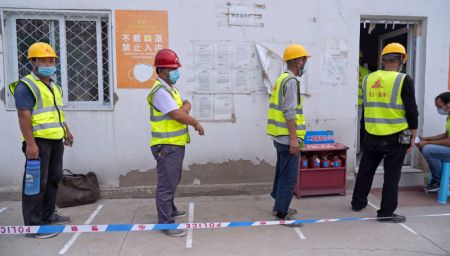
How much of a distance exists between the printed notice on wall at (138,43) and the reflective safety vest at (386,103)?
8.69 ft

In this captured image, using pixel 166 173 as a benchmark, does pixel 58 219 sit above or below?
below

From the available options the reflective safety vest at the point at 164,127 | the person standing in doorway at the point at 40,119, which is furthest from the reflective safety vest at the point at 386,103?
the person standing in doorway at the point at 40,119

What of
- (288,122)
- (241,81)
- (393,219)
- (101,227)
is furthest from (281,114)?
(101,227)

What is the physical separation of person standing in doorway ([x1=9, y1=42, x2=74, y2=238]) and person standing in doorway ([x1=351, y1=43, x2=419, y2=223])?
341 cm

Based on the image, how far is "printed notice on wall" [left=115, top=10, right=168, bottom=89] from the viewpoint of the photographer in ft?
15.6

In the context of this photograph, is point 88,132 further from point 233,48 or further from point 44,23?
point 233,48

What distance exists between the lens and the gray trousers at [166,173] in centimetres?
368

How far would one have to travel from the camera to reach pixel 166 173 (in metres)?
3.70

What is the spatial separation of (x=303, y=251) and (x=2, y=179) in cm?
393

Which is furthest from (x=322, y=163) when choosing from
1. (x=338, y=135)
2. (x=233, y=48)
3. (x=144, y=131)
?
(x=144, y=131)

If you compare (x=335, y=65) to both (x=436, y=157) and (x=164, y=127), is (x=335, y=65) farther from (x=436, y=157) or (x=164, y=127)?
(x=164, y=127)

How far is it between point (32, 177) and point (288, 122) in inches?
102

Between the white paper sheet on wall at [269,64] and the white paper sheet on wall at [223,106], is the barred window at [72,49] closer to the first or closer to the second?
the white paper sheet on wall at [223,106]

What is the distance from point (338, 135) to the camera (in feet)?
17.4
